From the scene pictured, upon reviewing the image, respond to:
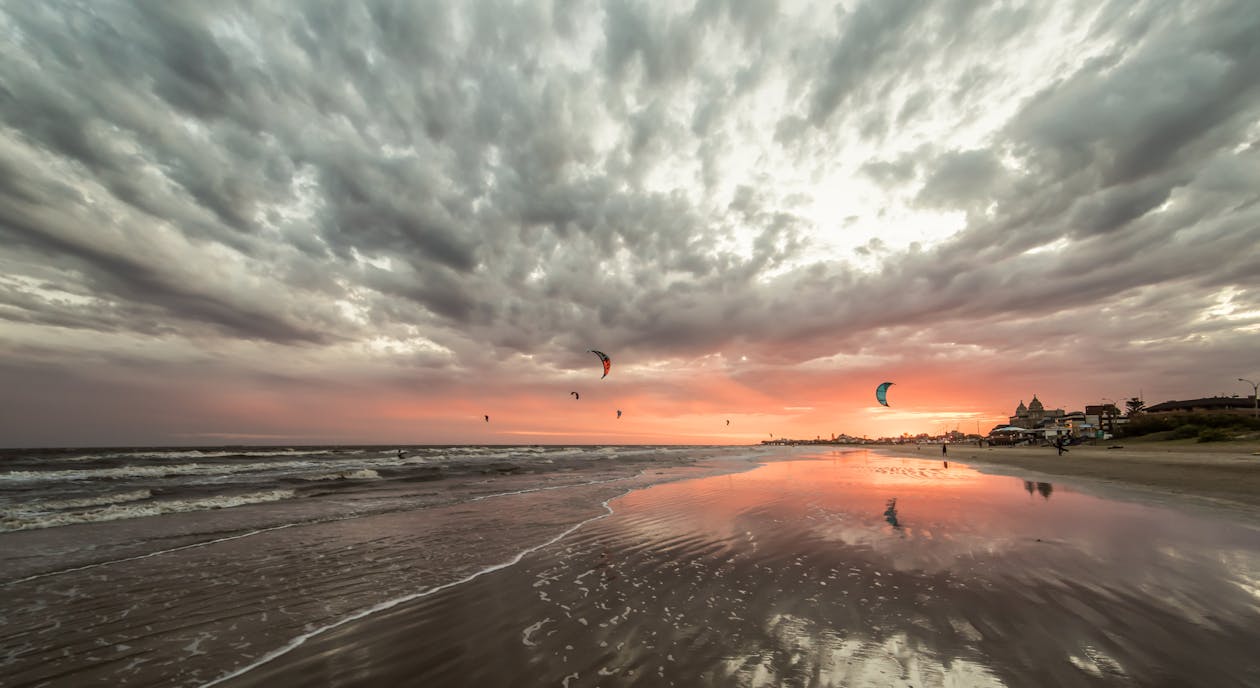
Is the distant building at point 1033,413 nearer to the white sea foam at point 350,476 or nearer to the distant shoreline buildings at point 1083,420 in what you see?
the distant shoreline buildings at point 1083,420

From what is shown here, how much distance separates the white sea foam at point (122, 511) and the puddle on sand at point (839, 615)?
55.8 ft

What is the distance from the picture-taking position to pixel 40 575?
30.9 feet

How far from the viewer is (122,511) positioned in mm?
16766

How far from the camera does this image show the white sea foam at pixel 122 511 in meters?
14.8

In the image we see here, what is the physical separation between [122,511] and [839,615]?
Result: 24259 mm

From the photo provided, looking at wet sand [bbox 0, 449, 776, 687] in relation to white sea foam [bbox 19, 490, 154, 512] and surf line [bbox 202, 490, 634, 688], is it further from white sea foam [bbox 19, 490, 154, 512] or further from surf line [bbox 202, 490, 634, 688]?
white sea foam [bbox 19, 490, 154, 512]

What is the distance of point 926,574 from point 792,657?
466cm

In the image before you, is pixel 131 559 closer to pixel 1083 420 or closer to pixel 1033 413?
pixel 1083 420

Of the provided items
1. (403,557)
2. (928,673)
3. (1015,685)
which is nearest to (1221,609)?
(1015,685)

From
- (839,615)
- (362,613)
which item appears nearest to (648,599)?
(839,615)

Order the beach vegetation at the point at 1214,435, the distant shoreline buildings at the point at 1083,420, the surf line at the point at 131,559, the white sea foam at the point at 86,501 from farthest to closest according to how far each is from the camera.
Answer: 1. the distant shoreline buildings at the point at 1083,420
2. the beach vegetation at the point at 1214,435
3. the white sea foam at the point at 86,501
4. the surf line at the point at 131,559

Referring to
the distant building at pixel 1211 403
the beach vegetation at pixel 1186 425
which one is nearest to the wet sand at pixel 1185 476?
the beach vegetation at pixel 1186 425

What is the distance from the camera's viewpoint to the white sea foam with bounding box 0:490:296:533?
14.8 m

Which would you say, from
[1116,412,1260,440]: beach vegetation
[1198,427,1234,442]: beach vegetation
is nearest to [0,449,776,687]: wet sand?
[1198,427,1234,442]: beach vegetation
